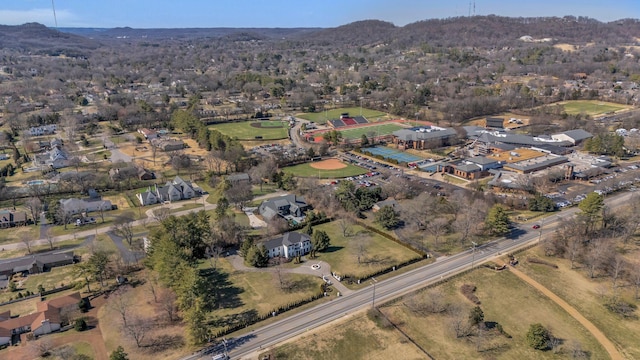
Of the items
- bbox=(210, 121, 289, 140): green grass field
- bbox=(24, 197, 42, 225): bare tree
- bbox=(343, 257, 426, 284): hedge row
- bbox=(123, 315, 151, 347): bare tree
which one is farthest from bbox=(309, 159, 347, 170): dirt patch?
bbox=(123, 315, 151, 347): bare tree

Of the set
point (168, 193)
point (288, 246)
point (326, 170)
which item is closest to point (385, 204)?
point (288, 246)

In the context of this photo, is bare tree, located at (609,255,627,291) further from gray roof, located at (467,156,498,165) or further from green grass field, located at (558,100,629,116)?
green grass field, located at (558,100,629,116)

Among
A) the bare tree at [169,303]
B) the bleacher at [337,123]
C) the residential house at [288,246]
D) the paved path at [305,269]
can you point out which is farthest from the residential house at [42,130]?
the residential house at [288,246]

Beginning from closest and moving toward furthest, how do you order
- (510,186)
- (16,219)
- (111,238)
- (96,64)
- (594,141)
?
1. (111,238)
2. (16,219)
3. (510,186)
4. (594,141)
5. (96,64)

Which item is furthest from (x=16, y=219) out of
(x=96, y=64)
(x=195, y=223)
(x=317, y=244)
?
(x=96, y=64)

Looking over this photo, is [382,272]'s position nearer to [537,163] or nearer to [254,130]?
[537,163]

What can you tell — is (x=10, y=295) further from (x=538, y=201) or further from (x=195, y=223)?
(x=538, y=201)
